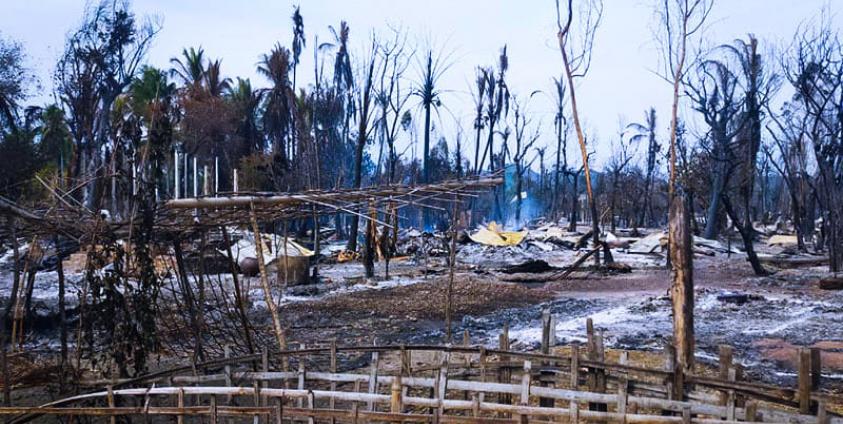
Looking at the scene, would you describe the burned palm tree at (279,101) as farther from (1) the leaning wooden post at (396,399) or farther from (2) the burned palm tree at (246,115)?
(1) the leaning wooden post at (396,399)

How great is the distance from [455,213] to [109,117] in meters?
24.4

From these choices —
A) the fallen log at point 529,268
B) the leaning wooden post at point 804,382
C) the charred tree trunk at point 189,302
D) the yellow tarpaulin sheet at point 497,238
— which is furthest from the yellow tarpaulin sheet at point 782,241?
the charred tree trunk at point 189,302

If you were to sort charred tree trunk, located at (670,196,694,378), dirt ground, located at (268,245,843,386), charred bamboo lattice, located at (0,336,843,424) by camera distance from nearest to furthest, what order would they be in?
charred bamboo lattice, located at (0,336,843,424) → charred tree trunk, located at (670,196,694,378) → dirt ground, located at (268,245,843,386)

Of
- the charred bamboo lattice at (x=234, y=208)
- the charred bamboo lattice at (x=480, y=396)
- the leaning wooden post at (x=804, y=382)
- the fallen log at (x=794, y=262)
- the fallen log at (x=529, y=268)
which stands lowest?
the fallen log at (x=529, y=268)

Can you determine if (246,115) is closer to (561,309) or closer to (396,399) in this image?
(561,309)

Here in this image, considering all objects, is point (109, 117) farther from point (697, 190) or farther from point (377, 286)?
point (697, 190)

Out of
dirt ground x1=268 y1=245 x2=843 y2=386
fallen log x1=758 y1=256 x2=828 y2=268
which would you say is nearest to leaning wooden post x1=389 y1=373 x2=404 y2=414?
dirt ground x1=268 y1=245 x2=843 y2=386

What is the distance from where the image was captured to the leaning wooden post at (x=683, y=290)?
17.7 feet

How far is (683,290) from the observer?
5.44 metres

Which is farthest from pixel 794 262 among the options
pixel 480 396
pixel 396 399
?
pixel 396 399

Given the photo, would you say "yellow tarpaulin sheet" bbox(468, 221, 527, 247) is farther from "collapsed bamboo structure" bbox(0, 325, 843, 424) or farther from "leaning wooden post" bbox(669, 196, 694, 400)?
"collapsed bamboo structure" bbox(0, 325, 843, 424)

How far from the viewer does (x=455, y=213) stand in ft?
22.4

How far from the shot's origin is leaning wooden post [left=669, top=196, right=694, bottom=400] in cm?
541

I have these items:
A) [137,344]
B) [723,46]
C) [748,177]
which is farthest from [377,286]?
[723,46]
